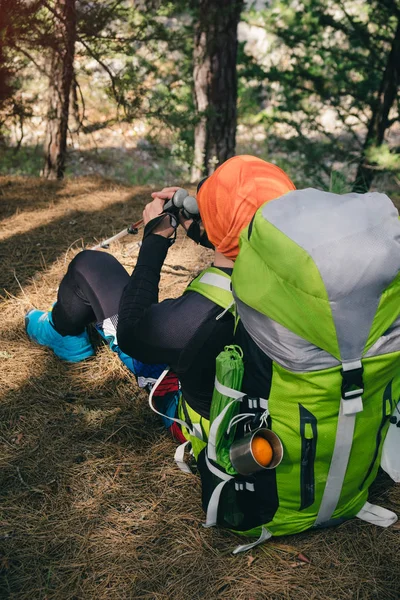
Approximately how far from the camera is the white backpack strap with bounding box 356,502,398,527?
2062 mm

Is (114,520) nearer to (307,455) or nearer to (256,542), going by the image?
(256,542)

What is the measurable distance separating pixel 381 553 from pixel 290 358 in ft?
3.25

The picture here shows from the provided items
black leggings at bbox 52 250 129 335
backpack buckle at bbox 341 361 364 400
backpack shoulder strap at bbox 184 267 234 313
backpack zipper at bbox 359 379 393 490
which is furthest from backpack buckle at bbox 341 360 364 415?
black leggings at bbox 52 250 129 335

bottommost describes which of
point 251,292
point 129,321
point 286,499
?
point 286,499

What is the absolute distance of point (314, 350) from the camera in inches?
61.8

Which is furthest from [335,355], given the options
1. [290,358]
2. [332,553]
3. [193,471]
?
[193,471]

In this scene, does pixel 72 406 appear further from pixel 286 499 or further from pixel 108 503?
pixel 286 499

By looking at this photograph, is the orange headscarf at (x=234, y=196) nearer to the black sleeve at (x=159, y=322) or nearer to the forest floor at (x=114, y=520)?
the black sleeve at (x=159, y=322)

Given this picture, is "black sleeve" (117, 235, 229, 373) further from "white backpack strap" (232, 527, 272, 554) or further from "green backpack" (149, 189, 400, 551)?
"white backpack strap" (232, 527, 272, 554)

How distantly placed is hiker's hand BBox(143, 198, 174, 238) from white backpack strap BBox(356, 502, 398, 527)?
1390 mm

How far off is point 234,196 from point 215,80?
5.13 meters

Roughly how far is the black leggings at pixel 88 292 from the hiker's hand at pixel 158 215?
57cm

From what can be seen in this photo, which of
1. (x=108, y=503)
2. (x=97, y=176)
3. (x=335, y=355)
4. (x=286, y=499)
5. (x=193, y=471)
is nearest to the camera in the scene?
(x=335, y=355)

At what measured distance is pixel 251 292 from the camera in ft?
5.23
